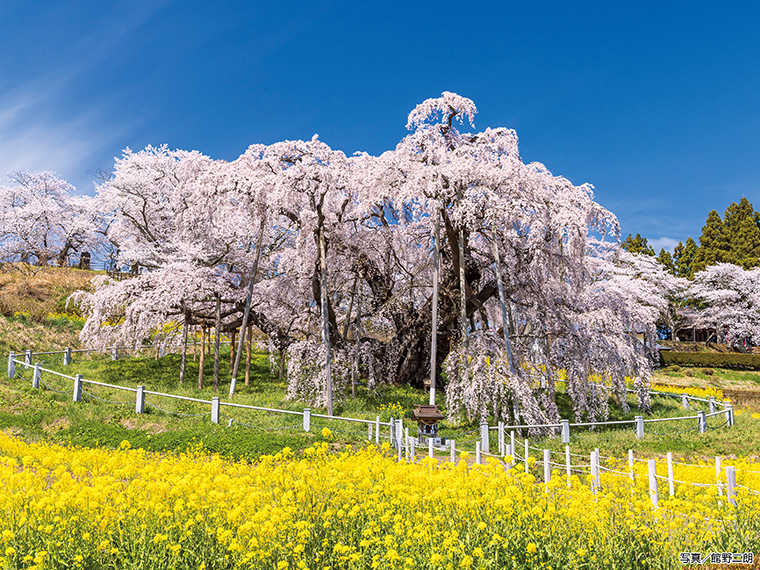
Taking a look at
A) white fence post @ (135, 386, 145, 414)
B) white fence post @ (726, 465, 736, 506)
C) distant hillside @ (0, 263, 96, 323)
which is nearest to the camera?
white fence post @ (726, 465, 736, 506)

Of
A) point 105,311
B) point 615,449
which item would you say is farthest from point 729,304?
point 105,311

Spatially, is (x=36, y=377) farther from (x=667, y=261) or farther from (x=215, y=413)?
(x=667, y=261)

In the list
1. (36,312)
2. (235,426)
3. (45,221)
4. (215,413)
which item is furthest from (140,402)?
(45,221)

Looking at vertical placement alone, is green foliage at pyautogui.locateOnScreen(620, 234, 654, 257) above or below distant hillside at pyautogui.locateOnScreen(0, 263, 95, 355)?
above

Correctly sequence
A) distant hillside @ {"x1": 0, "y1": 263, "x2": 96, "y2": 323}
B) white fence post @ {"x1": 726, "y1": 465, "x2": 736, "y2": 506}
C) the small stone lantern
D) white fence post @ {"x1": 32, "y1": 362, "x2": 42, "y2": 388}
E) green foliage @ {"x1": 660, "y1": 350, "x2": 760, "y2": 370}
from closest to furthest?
white fence post @ {"x1": 726, "y1": 465, "x2": 736, "y2": 506}
the small stone lantern
white fence post @ {"x1": 32, "y1": 362, "x2": 42, "y2": 388}
distant hillside @ {"x1": 0, "y1": 263, "x2": 96, "y2": 323}
green foliage @ {"x1": 660, "y1": 350, "x2": 760, "y2": 370}

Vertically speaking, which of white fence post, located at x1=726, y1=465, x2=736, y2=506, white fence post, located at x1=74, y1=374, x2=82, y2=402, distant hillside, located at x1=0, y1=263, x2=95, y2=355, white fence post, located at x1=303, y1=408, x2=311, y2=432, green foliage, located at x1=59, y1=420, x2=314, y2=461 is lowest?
green foliage, located at x1=59, y1=420, x2=314, y2=461

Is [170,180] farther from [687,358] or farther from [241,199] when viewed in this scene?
[687,358]

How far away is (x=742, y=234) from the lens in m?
46.3

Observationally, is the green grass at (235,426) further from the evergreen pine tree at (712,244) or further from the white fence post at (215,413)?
the evergreen pine tree at (712,244)

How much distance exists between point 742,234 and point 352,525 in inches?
2106

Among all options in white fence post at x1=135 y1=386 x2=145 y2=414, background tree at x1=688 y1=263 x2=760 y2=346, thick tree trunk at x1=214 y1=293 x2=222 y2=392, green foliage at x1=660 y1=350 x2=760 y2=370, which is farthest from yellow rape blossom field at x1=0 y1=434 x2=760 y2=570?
background tree at x1=688 y1=263 x2=760 y2=346

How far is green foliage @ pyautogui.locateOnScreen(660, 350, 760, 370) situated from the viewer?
117 ft

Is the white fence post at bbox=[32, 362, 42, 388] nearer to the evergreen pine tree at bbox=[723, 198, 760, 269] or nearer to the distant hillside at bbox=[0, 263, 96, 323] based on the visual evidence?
the distant hillside at bbox=[0, 263, 96, 323]

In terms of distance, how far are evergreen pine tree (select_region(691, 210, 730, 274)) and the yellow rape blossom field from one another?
158 feet
